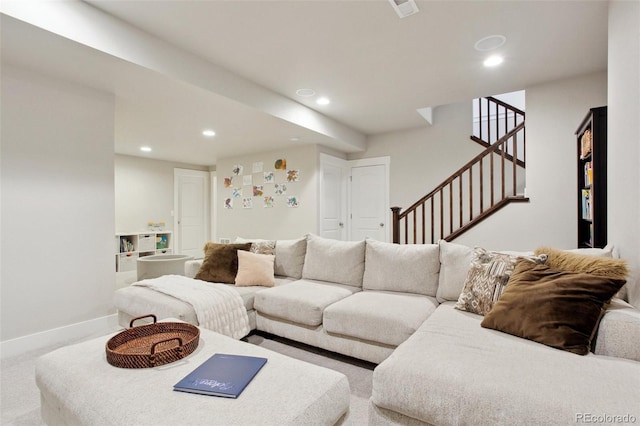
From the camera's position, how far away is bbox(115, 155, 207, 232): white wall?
19.4ft

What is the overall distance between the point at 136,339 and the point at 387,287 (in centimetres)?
180

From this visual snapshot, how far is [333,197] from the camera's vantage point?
5.50 meters

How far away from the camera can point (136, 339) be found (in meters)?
1.50

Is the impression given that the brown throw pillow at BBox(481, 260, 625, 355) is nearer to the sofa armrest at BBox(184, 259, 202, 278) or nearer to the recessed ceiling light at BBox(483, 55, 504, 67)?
the recessed ceiling light at BBox(483, 55, 504, 67)

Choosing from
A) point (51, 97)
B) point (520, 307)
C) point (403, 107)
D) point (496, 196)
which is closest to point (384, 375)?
point (520, 307)

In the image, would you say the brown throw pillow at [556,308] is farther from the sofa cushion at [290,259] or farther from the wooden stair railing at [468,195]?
the wooden stair railing at [468,195]

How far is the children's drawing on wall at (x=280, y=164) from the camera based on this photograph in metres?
5.34

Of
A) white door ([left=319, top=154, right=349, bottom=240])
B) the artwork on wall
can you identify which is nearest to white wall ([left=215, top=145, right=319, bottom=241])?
the artwork on wall

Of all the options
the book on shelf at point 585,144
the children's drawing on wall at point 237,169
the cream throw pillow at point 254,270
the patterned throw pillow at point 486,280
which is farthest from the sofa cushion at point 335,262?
the children's drawing on wall at point 237,169

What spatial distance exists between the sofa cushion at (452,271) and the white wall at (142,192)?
19.4 ft

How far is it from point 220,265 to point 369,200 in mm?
3314

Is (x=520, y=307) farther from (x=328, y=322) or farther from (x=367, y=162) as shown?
(x=367, y=162)

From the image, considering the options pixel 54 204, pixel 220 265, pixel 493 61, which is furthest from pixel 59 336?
pixel 493 61

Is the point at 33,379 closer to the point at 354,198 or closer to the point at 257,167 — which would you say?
the point at 257,167
